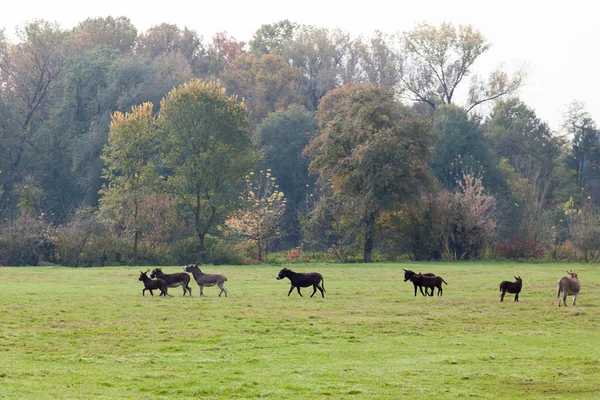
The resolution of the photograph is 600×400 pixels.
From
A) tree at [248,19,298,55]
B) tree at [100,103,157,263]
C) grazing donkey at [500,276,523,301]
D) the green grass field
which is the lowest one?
the green grass field

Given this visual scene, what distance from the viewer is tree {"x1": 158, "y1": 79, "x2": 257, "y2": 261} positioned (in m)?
62.9

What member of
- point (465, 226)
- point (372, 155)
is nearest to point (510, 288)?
point (372, 155)

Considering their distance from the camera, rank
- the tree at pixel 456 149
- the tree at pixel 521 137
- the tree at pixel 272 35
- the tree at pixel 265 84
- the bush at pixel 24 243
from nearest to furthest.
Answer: the bush at pixel 24 243 → the tree at pixel 456 149 → the tree at pixel 521 137 → the tree at pixel 265 84 → the tree at pixel 272 35

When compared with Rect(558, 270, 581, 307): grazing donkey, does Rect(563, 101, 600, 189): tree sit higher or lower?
higher

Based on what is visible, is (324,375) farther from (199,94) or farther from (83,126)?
(83,126)

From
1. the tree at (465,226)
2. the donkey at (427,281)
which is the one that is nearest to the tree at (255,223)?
the tree at (465,226)

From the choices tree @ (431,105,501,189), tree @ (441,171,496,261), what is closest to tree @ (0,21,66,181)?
tree @ (431,105,501,189)

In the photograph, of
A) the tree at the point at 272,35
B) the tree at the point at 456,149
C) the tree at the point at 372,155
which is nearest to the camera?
the tree at the point at 372,155

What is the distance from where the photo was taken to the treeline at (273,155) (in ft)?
203

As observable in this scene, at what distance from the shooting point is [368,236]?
62.8 m

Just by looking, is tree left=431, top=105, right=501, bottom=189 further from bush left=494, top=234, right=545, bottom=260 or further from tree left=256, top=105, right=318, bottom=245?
bush left=494, top=234, right=545, bottom=260

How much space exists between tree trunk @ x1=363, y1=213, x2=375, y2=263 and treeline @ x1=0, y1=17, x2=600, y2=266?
0.15 meters

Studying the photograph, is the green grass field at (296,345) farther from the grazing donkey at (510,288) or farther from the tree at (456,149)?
the tree at (456,149)

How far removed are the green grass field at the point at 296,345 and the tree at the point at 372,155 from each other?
27577mm
